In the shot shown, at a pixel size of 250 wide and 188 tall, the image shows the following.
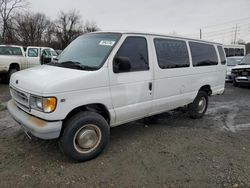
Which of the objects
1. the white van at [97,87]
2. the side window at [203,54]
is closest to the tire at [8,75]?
the white van at [97,87]

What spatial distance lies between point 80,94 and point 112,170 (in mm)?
1245

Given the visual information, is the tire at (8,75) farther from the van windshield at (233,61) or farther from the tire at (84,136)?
the van windshield at (233,61)

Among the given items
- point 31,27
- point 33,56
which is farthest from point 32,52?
point 31,27

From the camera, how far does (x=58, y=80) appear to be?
311cm

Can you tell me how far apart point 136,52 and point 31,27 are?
179ft

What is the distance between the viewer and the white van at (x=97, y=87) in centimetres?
315

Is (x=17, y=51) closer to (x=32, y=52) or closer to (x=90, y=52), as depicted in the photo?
(x=32, y=52)

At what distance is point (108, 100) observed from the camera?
3.63m

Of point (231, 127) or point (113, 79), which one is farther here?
point (231, 127)

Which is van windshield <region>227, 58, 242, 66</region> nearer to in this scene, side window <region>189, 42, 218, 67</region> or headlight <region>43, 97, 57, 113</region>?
side window <region>189, 42, 218, 67</region>

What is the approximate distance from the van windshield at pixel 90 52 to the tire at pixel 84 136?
2.63 feet

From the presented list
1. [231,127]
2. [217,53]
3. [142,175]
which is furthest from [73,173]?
[217,53]

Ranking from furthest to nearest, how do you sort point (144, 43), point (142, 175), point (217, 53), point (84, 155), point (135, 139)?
point (217, 53) → point (135, 139) → point (144, 43) → point (84, 155) → point (142, 175)

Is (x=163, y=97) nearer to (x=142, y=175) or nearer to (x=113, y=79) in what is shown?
(x=113, y=79)
